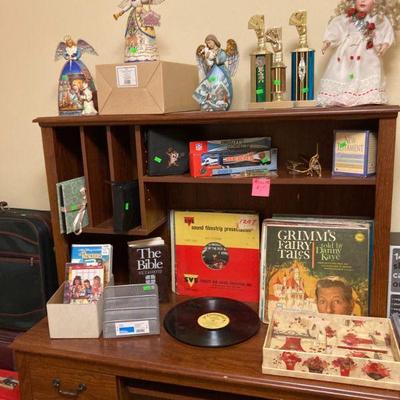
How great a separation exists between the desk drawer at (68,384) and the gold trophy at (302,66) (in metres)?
0.98

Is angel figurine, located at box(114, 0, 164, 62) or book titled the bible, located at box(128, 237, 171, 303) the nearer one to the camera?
angel figurine, located at box(114, 0, 164, 62)

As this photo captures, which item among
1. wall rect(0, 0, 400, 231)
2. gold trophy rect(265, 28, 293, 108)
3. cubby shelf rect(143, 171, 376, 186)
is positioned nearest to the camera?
cubby shelf rect(143, 171, 376, 186)

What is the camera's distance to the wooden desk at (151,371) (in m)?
1.12

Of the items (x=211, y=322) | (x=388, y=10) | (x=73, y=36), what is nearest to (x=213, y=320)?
(x=211, y=322)

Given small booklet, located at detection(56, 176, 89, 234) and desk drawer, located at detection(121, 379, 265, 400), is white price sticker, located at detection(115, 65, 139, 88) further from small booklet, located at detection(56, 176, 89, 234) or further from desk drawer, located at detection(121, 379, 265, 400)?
desk drawer, located at detection(121, 379, 265, 400)

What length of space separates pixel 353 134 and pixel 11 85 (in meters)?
1.35

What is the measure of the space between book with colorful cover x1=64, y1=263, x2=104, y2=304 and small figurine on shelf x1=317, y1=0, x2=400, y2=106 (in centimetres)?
85

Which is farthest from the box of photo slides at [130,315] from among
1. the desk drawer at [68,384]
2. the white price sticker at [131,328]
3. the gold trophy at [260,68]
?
the gold trophy at [260,68]

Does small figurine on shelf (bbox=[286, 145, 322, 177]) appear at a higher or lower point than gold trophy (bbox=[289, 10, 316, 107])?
lower

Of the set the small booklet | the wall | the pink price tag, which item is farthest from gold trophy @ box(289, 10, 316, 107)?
the small booklet

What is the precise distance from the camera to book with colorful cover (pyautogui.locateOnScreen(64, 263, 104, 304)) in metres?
1.39

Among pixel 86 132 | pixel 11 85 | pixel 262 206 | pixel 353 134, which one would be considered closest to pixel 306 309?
pixel 262 206

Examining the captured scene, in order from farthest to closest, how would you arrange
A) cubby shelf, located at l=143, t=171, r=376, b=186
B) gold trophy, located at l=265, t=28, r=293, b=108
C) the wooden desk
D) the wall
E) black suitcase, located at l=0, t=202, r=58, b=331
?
black suitcase, located at l=0, t=202, r=58, b=331 → the wall → gold trophy, located at l=265, t=28, r=293, b=108 → cubby shelf, located at l=143, t=171, r=376, b=186 → the wooden desk

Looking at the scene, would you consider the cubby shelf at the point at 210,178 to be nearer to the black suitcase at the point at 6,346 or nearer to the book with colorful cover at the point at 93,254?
the book with colorful cover at the point at 93,254
